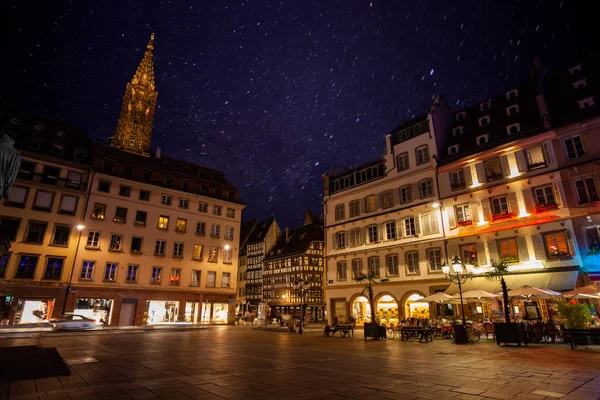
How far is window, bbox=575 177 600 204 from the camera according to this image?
70.8 ft

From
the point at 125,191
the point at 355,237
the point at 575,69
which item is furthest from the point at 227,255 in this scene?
the point at 575,69

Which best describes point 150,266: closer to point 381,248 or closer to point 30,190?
point 30,190

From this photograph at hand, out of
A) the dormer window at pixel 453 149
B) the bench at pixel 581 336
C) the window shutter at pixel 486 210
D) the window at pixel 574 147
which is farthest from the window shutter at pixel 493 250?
the bench at pixel 581 336

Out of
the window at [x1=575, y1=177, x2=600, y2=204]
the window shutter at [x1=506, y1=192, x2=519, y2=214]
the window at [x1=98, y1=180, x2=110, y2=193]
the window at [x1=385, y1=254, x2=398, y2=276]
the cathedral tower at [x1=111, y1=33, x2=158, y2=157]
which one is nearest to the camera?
the window at [x1=575, y1=177, x2=600, y2=204]

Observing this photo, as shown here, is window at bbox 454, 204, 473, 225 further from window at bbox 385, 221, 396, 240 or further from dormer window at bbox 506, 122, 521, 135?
dormer window at bbox 506, 122, 521, 135

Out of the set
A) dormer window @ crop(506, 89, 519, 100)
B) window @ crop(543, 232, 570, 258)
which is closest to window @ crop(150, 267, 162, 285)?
window @ crop(543, 232, 570, 258)

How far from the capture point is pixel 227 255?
141 feet

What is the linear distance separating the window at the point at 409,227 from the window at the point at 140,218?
90.5 feet

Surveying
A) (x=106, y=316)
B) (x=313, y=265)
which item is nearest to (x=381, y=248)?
(x=106, y=316)

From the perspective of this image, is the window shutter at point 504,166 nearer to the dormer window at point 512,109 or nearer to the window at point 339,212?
the dormer window at point 512,109

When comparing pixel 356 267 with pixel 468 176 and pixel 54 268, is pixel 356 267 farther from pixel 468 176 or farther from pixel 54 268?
pixel 54 268

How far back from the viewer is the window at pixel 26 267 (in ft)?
97.5

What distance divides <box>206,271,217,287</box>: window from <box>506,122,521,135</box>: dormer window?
3386cm

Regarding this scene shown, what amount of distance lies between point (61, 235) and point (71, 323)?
440 inches
